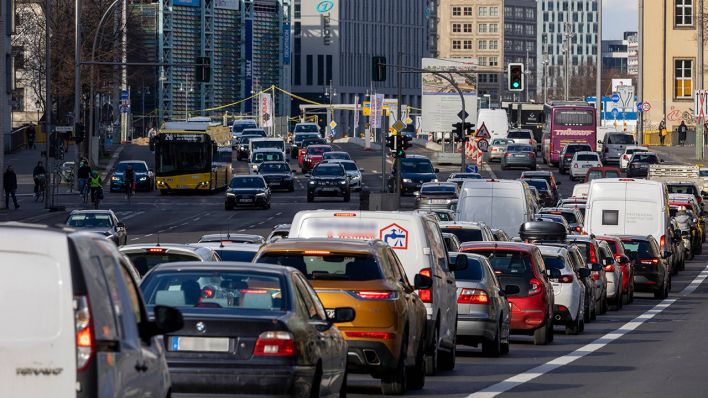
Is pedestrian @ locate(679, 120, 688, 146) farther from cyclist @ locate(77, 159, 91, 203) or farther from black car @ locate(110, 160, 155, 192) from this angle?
cyclist @ locate(77, 159, 91, 203)

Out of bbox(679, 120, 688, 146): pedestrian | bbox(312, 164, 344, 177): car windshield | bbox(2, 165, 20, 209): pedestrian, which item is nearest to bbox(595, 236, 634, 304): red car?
bbox(2, 165, 20, 209): pedestrian

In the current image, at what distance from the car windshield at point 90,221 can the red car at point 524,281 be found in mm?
19685

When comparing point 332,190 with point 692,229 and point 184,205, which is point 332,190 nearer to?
point 184,205

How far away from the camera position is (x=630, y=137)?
94.5 meters

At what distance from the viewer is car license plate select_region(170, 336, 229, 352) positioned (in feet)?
38.4

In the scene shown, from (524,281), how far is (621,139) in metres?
72.4

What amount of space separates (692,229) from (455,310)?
35.6 meters

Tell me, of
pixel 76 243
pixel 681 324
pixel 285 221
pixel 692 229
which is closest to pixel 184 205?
pixel 285 221

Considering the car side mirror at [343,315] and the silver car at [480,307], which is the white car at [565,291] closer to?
the silver car at [480,307]

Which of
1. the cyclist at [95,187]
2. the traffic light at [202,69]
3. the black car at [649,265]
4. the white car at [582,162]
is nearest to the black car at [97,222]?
the black car at [649,265]

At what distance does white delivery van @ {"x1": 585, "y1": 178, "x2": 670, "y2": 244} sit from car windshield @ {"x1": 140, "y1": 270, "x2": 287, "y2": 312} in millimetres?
30698

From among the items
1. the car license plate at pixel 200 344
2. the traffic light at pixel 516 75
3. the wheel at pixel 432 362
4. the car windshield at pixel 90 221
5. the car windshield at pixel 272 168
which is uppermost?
the traffic light at pixel 516 75

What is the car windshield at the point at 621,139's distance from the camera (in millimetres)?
94500

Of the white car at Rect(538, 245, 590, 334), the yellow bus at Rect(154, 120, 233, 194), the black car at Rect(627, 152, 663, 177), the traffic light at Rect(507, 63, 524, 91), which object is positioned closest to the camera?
the white car at Rect(538, 245, 590, 334)
